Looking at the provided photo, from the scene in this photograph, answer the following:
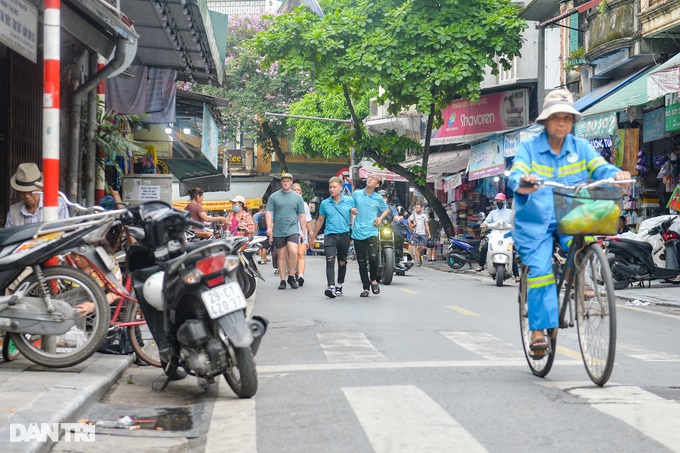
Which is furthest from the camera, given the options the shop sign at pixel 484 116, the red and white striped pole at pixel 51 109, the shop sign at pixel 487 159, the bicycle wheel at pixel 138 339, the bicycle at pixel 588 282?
the shop sign at pixel 484 116

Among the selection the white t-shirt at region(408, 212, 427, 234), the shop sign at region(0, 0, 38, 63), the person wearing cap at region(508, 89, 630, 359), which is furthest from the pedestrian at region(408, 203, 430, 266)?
the person wearing cap at region(508, 89, 630, 359)

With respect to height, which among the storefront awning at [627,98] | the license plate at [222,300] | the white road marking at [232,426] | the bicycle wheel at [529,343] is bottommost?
the white road marking at [232,426]

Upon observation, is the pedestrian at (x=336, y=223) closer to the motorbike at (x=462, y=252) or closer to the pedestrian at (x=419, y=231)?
the motorbike at (x=462, y=252)

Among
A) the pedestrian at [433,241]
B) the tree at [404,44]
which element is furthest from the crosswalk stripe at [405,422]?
the pedestrian at [433,241]

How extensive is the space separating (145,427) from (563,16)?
20041 millimetres

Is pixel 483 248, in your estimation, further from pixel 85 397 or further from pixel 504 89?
pixel 85 397

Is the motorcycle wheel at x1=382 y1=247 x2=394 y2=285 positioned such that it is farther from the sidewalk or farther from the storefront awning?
the storefront awning

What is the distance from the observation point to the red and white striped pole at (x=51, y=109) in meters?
6.87

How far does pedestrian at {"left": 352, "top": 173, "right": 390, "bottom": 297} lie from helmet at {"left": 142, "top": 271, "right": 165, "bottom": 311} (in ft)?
26.4

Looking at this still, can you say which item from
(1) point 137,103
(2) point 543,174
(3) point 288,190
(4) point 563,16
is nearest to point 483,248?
(4) point 563,16

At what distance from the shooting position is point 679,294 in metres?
15.2

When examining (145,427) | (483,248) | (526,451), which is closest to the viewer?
(526,451)

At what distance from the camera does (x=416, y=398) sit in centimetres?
561

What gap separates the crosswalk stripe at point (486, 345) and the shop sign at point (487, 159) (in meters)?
17.6
